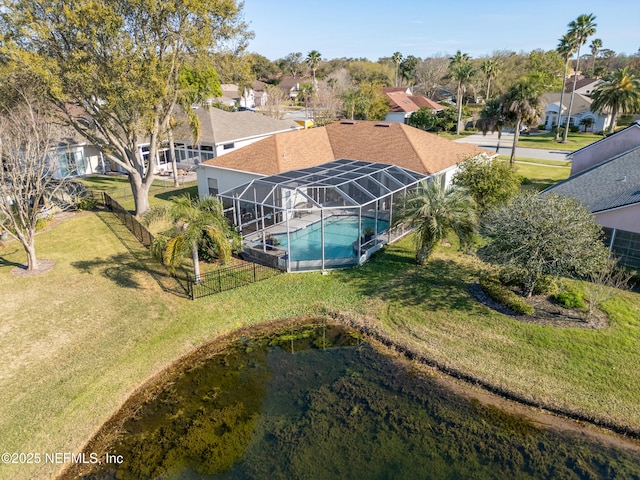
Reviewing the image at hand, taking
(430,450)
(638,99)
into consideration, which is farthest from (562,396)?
(638,99)

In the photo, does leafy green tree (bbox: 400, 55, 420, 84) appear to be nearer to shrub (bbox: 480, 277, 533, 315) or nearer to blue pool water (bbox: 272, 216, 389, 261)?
blue pool water (bbox: 272, 216, 389, 261)

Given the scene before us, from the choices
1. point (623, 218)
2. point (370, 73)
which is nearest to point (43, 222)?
point (623, 218)

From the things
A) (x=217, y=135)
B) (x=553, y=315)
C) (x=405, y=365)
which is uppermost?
(x=217, y=135)

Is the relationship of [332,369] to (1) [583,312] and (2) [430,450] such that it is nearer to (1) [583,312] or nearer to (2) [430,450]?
(2) [430,450]

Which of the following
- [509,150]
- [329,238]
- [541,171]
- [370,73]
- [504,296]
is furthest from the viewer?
[370,73]

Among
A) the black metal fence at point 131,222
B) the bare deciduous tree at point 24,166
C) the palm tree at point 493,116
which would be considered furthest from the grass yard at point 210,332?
the palm tree at point 493,116

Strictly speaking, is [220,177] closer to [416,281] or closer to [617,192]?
[416,281]

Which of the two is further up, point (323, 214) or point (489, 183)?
point (489, 183)
